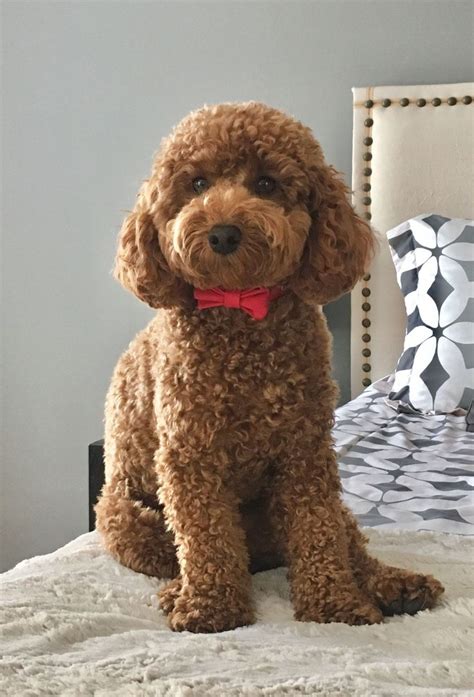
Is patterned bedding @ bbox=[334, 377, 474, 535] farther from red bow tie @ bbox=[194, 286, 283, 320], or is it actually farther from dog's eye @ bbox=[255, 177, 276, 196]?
dog's eye @ bbox=[255, 177, 276, 196]

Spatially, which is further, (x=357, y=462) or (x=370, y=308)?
(x=370, y=308)

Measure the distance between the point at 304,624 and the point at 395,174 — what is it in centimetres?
174

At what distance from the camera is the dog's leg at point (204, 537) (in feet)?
3.77

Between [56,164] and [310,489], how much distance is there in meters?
2.15

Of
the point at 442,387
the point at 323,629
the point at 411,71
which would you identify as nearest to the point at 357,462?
the point at 442,387

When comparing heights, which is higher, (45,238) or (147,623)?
(45,238)

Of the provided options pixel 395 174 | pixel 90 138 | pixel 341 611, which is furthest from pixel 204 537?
pixel 90 138

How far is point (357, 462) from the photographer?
1.81 meters

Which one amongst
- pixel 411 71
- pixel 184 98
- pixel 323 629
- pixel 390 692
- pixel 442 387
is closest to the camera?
pixel 390 692

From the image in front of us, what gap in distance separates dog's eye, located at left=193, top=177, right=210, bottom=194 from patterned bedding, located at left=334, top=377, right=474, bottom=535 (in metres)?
0.65

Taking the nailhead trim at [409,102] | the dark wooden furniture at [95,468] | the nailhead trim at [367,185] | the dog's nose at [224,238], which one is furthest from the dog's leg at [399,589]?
the nailhead trim at [409,102]

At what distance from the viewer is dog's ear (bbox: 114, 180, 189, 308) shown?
1.23m

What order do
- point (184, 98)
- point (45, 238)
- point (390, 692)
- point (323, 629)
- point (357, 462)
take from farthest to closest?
point (45, 238) < point (184, 98) < point (357, 462) < point (323, 629) < point (390, 692)

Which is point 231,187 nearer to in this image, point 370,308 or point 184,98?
point 370,308
